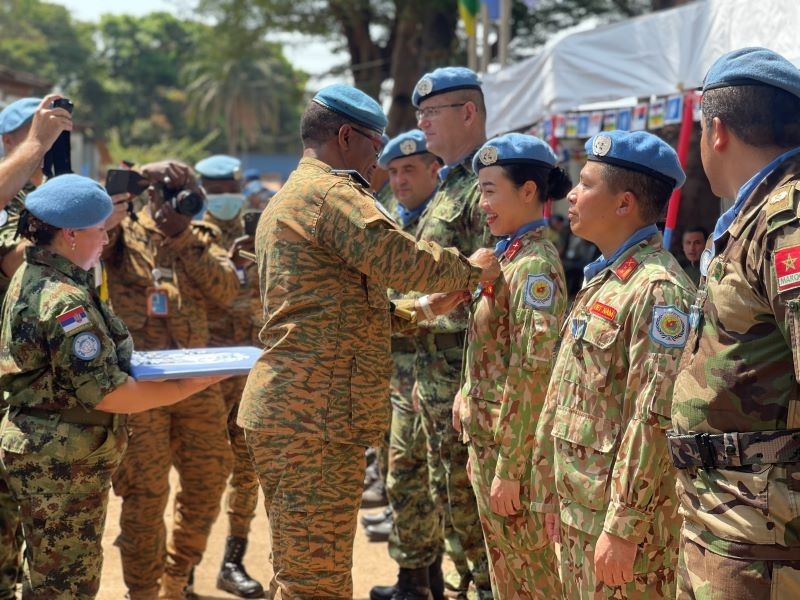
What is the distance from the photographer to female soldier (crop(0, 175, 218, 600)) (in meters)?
3.23

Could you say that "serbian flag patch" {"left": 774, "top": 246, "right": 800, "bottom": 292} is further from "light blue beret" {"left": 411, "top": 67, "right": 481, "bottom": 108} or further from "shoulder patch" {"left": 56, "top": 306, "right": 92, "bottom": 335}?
"light blue beret" {"left": 411, "top": 67, "right": 481, "bottom": 108}

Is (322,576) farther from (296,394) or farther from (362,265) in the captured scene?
(362,265)

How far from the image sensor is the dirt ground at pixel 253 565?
502 centimetres

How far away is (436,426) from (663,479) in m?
1.68

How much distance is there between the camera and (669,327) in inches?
102

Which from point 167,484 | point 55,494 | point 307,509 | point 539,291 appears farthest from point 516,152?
point 167,484

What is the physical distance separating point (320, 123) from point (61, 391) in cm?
138

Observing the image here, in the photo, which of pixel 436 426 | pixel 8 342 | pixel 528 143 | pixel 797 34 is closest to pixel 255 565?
pixel 436 426

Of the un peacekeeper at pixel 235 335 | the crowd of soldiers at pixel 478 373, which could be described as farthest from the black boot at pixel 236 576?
the crowd of soldiers at pixel 478 373

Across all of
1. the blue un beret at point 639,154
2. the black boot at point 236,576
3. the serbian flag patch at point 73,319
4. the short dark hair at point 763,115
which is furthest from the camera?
the black boot at point 236,576

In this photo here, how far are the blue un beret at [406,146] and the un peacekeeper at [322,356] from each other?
1810mm

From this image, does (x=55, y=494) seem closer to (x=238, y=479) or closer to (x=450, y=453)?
(x=450, y=453)

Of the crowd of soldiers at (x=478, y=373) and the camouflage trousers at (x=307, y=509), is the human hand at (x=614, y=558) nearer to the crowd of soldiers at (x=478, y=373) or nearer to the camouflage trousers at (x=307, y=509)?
the crowd of soldiers at (x=478, y=373)

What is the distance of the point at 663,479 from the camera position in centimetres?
261
